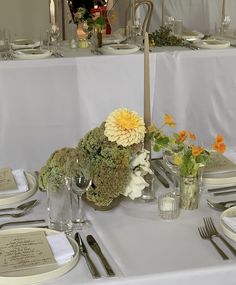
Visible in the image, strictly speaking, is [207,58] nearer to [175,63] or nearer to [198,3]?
[175,63]

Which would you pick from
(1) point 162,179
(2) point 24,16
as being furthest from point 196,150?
(2) point 24,16

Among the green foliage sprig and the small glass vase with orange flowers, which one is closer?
the small glass vase with orange flowers

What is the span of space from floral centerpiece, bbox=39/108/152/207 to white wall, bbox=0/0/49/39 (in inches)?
166

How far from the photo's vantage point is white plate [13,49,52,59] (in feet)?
8.74

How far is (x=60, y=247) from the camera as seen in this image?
1144mm

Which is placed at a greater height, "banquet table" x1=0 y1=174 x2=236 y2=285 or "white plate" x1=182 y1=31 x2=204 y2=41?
"white plate" x1=182 y1=31 x2=204 y2=41

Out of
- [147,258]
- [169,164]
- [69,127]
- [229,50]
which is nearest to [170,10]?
[229,50]

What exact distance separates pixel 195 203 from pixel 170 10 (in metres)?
4.07

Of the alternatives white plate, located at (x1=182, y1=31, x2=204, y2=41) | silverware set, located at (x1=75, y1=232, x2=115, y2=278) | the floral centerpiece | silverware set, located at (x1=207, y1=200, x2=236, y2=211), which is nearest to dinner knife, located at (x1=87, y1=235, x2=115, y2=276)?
silverware set, located at (x1=75, y1=232, x2=115, y2=278)

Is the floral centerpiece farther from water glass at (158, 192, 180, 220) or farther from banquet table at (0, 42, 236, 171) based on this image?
banquet table at (0, 42, 236, 171)

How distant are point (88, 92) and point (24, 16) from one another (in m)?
2.87

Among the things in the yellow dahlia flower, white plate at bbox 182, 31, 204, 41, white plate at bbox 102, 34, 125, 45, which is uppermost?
the yellow dahlia flower

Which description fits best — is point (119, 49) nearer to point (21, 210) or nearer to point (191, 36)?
point (191, 36)

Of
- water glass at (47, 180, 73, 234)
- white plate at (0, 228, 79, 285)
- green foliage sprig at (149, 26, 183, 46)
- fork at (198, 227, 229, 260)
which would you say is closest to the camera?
white plate at (0, 228, 79, 285)
